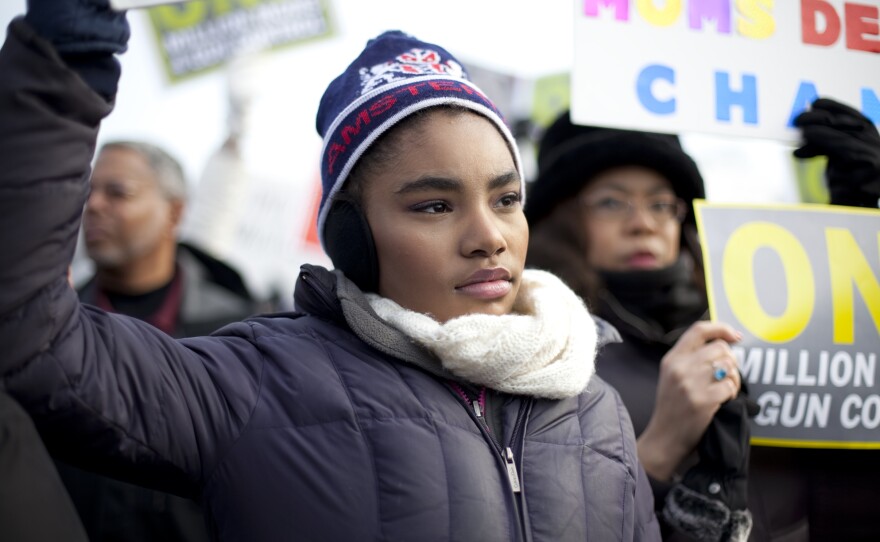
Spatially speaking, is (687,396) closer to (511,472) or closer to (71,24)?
(511,472)

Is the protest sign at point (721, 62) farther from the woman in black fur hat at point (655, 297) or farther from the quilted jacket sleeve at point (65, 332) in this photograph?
the quilted jacket sleeve at point (65, 332)

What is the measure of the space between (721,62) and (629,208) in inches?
20.5

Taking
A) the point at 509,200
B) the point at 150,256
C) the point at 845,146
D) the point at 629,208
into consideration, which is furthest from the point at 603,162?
the point at 150,256

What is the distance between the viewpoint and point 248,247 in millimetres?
6793


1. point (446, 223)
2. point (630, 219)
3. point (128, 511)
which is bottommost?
point (128, 511)

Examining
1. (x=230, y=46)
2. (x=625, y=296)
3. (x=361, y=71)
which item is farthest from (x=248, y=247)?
(x=361, y=71)

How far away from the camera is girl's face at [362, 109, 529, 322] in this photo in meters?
1.75

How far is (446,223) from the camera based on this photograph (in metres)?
1.76

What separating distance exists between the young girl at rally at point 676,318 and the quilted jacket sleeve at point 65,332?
116cm

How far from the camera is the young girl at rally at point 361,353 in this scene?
130 cm

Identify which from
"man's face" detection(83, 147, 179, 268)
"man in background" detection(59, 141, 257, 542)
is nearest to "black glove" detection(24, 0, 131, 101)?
"man in background" detection(59, 141, 257, 542)

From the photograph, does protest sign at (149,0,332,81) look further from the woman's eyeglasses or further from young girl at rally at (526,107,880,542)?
the woman's eyeglasses

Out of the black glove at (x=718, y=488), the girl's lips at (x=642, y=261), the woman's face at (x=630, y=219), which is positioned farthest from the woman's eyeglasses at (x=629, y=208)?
the black glove at (x=718, y=488)

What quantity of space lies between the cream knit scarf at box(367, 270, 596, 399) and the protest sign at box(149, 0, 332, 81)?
5272mm
